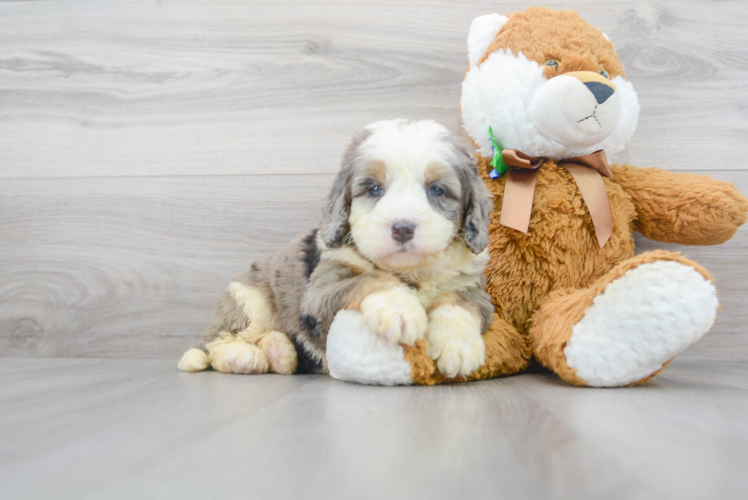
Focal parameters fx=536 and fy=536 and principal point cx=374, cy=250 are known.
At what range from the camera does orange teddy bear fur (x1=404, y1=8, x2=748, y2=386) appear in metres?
1.50

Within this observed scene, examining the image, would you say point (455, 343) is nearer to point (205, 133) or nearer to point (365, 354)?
point (365, 354)

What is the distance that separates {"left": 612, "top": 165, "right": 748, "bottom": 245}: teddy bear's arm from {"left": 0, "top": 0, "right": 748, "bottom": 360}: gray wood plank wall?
320 mm

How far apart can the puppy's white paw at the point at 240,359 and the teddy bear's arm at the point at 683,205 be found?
47.3 inches

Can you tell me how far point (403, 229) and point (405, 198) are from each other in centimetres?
9

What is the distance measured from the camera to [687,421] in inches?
37.4

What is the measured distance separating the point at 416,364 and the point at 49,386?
3.12ft

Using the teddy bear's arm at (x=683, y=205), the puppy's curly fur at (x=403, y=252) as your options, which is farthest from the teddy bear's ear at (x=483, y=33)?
the teddy bear's arm at (x=683, y=205)

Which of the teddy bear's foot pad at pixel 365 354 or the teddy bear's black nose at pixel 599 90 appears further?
the teddy bear's black nose at pixel 599 90

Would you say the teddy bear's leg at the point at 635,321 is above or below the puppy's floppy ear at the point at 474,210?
below

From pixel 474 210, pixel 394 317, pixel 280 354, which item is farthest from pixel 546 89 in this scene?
pixel 280 354

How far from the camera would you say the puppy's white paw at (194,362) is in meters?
1.64

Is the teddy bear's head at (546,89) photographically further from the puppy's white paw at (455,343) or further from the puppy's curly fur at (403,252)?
the puppy's white paw at (455,343)

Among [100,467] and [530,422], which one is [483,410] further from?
[100,467]

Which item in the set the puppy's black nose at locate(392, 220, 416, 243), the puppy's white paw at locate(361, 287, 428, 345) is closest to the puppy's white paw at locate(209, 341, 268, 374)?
the puppy's white paw at locate(361, 287, 428, 345)
